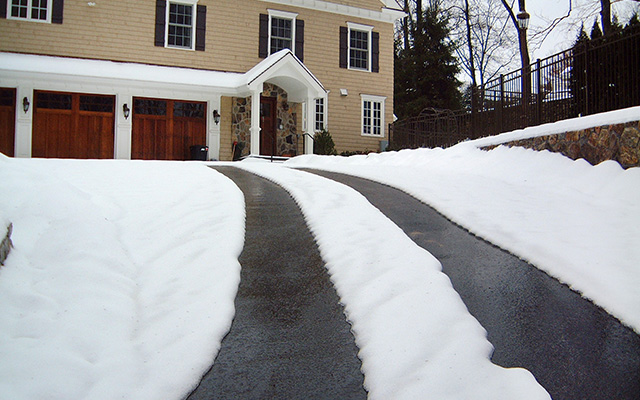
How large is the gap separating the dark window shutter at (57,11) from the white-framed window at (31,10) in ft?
0.40

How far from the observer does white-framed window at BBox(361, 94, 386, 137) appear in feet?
68.9

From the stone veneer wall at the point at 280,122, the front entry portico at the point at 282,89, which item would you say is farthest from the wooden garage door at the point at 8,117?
the front entry portico at the point at 282,89

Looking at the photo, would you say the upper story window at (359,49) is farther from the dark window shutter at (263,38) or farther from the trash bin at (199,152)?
the trash bin at (199,152)

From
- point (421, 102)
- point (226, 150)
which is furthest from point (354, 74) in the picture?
point (421, 102)

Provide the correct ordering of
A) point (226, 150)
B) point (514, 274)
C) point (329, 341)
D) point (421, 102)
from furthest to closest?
point (421, 102)
point (226, 150)
point (514, 274)
point (329, 341)

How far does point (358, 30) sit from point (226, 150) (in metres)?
7.64

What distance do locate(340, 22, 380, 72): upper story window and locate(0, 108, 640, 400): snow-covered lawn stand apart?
1417 cm

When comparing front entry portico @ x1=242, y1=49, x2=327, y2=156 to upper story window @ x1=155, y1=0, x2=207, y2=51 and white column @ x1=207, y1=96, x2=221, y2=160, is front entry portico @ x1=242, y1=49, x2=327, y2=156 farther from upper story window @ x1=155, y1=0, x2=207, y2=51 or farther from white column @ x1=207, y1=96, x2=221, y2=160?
upper story window @ x1=155, y1=0, x2=207, y2=51

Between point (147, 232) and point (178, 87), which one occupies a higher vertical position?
point (178, 87)

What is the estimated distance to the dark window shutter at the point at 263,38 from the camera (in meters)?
19.1

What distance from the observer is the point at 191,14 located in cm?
1831

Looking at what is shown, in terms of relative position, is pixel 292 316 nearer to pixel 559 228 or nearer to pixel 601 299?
pixel 601 299

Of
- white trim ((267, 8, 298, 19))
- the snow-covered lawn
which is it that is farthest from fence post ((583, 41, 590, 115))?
white trim ((267, 8, 298, 19))

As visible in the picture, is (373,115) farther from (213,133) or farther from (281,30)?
(213,133)
